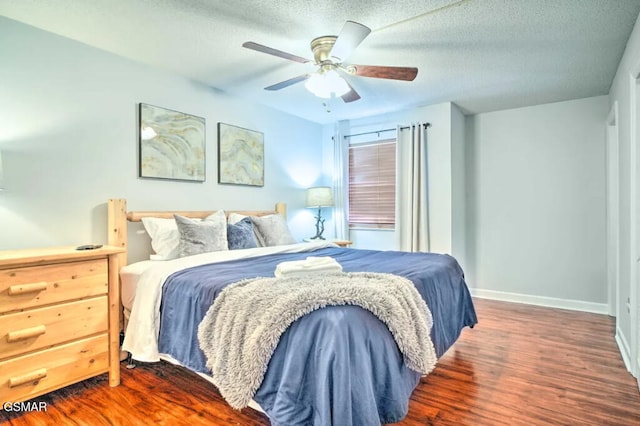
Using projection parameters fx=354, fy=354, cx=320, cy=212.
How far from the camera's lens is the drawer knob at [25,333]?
187 cm

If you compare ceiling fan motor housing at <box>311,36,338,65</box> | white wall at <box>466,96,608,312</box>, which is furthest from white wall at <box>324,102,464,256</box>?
ceiling fan motor housing at <box>311,36,338,65</box>

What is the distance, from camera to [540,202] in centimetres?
427

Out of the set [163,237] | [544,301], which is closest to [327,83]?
[163,237]

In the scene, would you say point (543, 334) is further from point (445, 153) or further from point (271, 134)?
point (271, 134)

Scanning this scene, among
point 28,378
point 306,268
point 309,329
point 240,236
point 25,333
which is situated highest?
point 240,236

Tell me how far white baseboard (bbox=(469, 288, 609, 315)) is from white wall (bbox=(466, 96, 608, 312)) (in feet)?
0.04

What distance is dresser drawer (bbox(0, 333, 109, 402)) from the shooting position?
1878 mm

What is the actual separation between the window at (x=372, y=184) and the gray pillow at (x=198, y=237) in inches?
97.5

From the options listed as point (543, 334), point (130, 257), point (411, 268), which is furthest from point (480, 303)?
point (130, 257)

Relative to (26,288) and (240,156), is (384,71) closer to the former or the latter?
(240,156)

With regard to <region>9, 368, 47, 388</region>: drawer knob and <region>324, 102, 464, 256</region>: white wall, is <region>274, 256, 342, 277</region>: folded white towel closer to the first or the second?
<region>9, 368, 47, 388</region>: drawer knob

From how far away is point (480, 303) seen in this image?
4.33m

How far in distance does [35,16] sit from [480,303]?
16.2ft

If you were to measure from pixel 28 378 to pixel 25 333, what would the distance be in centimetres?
25
